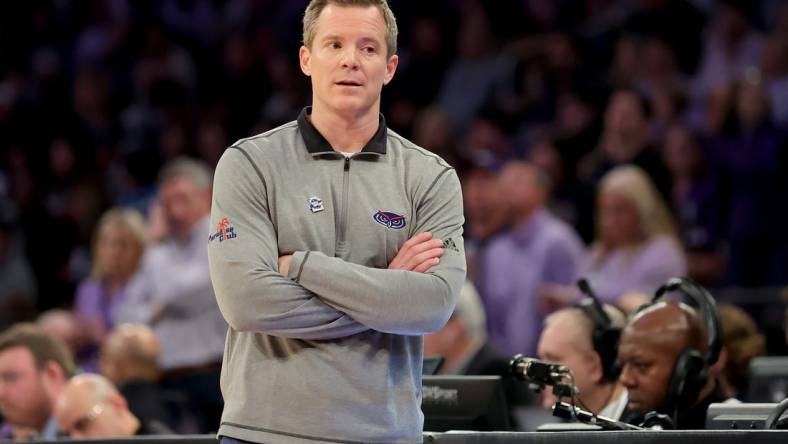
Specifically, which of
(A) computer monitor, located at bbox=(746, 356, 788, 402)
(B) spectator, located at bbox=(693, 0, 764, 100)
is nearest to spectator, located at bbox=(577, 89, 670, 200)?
(B) spectator, located at bbox=(693, 0, 764, 100)

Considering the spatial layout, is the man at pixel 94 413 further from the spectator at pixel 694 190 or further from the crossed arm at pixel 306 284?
the spectator at pixel 694 190

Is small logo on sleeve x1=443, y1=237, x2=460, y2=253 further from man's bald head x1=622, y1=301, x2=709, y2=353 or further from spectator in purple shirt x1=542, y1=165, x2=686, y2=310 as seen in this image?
spectator in purple shirt x1=542, y1=165, x2=686, y2=310

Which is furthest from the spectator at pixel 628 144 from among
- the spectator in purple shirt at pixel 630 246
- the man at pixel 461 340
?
the man at pixel 461 340

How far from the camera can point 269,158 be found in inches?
148

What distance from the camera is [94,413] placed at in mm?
6168

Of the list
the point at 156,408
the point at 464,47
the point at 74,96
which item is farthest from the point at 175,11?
the point at 156,408

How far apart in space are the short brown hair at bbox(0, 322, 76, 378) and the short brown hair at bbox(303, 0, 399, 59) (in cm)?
359

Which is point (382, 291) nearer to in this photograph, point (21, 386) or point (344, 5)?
point (344, 5)

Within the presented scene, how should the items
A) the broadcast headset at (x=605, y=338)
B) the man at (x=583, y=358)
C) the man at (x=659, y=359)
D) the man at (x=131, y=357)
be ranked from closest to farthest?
the man at (x=659, y=359), the broadcast headset at (x=605, y=338), the man at (x=583, y=358), the man at (x=131, y=357)

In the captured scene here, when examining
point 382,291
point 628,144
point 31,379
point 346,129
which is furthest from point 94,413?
point 628,144

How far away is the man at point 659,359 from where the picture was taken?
5.36 meters

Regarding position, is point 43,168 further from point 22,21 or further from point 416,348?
point 416,348

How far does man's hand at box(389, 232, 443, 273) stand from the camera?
12.1 ft

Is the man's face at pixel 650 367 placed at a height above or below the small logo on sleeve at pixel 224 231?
below
